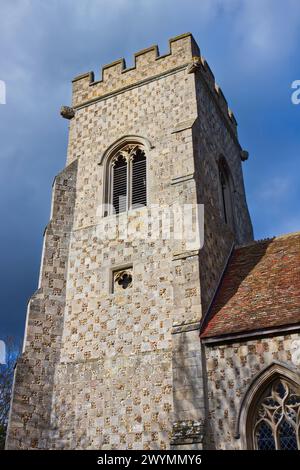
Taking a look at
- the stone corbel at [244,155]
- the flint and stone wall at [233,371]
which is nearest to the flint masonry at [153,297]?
the flint and stone wall at [233,371]

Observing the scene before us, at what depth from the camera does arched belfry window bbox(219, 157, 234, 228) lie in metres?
16.5

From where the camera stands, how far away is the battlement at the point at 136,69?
16547 millimetres

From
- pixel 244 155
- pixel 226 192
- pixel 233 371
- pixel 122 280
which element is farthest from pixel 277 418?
pixel 244 155

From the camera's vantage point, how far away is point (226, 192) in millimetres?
17250

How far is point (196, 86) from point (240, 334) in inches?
335

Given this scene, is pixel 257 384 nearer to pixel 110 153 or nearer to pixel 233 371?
pixel 233 371

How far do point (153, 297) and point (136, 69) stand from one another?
336 inches

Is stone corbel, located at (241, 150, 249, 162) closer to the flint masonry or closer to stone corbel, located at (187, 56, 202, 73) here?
the flint masonry

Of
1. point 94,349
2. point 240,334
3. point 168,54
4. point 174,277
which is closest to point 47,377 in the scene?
point 94,349

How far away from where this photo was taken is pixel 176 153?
14328 mm

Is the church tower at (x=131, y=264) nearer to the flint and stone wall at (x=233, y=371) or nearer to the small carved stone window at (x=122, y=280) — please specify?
the small carved stone window at (x=122, y=280)

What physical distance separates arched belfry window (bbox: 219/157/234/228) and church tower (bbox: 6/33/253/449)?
0.05 m

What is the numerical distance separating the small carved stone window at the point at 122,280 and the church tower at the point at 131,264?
0.04m

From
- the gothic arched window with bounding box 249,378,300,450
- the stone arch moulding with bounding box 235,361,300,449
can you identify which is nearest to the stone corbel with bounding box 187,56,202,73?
the stone arch moulding with bounding box 235,361,300,449
